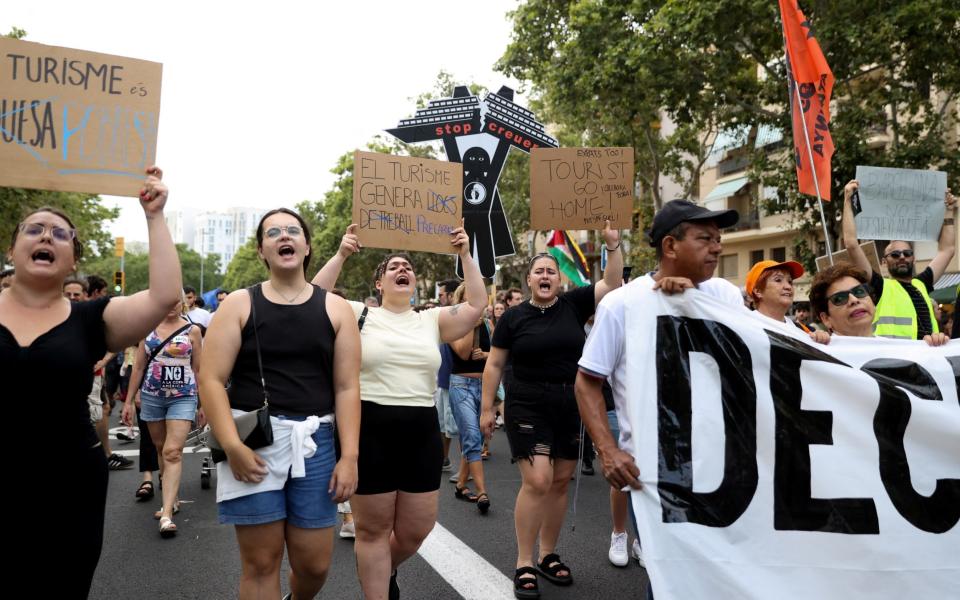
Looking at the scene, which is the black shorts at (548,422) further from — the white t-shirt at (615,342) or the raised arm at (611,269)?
the white t-shirt at (615,342)

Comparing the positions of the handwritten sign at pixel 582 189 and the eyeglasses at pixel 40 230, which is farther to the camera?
the handwritten sign at pixel 582 189

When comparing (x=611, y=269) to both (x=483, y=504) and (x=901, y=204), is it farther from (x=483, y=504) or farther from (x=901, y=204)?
(x=901, y=204)

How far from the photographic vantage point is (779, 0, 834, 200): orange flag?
6.55 m

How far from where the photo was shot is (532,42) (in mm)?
17328

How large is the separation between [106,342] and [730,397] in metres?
2.30

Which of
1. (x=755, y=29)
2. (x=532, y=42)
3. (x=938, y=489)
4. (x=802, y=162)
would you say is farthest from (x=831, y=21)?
(x=938, y=489)

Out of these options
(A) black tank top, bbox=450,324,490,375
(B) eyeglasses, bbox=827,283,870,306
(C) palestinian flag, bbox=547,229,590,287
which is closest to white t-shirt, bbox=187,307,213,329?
(A) black tank top, bbox=450,324,490,375

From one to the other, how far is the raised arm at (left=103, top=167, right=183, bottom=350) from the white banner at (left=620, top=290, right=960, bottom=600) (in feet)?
5.65

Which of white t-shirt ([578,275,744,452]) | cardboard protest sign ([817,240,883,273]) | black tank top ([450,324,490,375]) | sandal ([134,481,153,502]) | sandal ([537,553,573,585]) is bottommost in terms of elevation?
sandal ([134,481,153,502])

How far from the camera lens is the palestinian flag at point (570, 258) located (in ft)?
43.6

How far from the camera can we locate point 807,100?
676 cm

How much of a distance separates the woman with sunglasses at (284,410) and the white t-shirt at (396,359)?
1.80ft

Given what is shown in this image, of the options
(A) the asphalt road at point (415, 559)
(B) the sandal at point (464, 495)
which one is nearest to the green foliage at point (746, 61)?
(B) the sandal at point (464, 495)

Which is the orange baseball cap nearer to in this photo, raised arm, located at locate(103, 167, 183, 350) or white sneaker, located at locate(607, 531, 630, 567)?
white sneaker, located at locate(607, 531, 630, 567)
